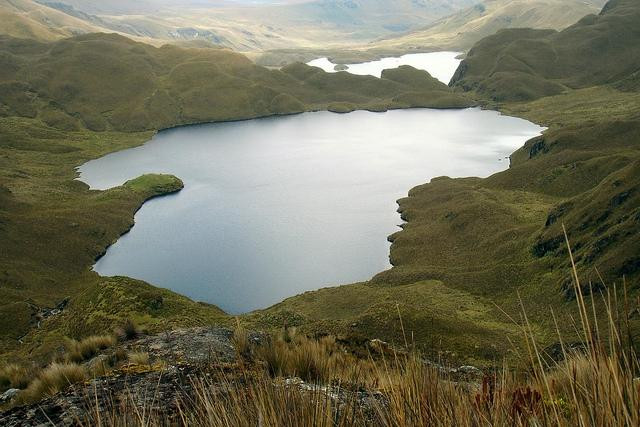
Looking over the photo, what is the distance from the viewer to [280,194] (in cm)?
10638

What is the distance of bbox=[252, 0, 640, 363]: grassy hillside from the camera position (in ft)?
121

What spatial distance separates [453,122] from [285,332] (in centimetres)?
17916

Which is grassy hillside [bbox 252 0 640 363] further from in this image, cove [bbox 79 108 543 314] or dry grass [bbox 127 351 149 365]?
dry grass [bbox 127 351 149 365]

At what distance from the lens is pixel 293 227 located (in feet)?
280

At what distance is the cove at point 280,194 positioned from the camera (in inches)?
2727

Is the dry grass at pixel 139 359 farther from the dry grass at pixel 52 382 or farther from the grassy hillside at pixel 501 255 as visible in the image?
the grassy hillside at pixel 501 255

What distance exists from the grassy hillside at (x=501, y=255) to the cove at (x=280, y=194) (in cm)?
766

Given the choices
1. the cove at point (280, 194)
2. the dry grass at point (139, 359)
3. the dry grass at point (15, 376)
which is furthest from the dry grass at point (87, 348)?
the cove at point (280, 194)

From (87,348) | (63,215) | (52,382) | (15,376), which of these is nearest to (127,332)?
(87,348)

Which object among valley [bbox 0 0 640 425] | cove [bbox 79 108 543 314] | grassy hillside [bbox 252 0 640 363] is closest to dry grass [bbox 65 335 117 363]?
valley [bbox 0 0 640 425]

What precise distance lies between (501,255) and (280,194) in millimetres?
55157

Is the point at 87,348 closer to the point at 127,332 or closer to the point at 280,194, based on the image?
the point at 127,332

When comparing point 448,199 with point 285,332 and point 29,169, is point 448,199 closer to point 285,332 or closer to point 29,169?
point 285,332

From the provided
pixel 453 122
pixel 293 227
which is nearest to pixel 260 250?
pixel 293 227
